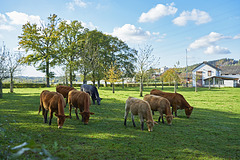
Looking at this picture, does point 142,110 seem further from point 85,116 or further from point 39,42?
point 39,42

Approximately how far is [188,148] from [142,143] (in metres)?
1.61

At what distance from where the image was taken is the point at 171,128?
820 cm

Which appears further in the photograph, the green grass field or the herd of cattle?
the herd of cattle

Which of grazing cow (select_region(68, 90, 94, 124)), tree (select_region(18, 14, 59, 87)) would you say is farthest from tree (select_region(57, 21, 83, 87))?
grazing cow (select_region(68, 90, 94, 124))

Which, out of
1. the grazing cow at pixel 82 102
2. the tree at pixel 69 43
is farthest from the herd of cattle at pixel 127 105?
the tree at pixel 69 43

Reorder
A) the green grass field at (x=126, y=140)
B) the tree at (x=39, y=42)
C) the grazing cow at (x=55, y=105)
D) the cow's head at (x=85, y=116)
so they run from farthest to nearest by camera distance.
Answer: the tree at (x=39, y=42)
the cow's head at (x=85, y=116)
the grazing cow at (x=55, y=105)
the green grass field at (x=126, y=140)

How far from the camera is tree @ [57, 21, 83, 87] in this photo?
40.5 meters

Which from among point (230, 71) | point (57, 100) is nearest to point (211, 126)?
point (57, 100)

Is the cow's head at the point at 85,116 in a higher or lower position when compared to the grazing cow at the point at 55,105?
lower

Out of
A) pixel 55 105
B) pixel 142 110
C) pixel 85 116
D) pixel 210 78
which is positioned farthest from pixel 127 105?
pixel 210 78

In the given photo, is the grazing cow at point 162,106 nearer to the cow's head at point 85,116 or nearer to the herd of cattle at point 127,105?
the herd of cattle at point 127,105

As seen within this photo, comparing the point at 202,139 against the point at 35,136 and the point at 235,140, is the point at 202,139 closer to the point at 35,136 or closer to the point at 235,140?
the point at 235,140

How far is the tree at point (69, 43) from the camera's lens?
4050 cm

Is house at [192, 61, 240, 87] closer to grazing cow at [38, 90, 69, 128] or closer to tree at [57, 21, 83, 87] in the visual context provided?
tree at [57, 21, 83, 87]
